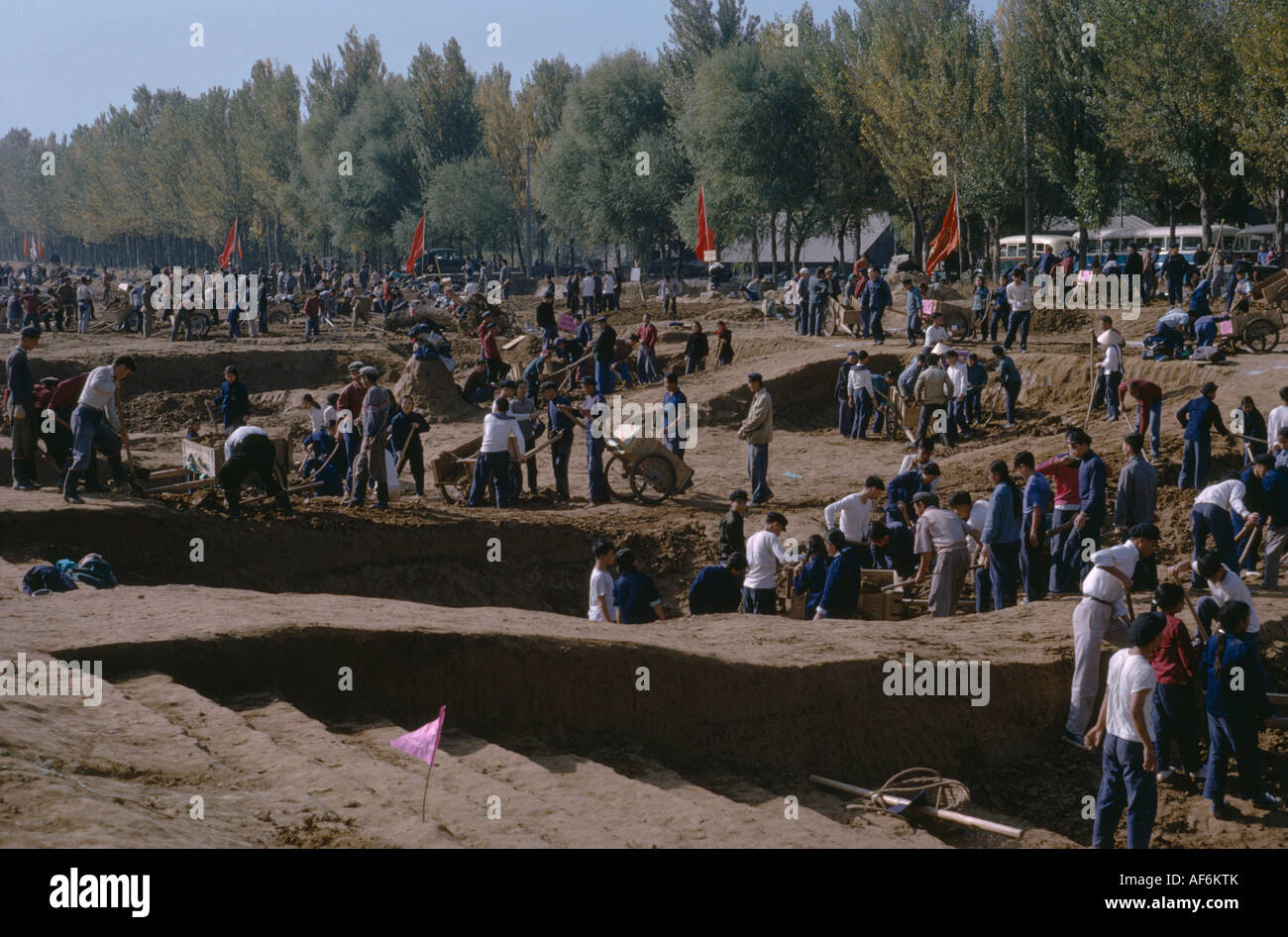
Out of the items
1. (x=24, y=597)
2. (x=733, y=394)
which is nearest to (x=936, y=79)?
(x=733, y=394)

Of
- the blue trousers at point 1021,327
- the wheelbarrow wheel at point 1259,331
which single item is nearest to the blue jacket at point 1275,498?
the wheelbarrow wheel at point 1259,331

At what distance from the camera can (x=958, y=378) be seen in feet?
66.2

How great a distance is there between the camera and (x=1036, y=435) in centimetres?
1992

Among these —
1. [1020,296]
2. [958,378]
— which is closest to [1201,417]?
[958,378]

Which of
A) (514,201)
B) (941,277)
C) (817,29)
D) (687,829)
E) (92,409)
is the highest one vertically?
(817,29)

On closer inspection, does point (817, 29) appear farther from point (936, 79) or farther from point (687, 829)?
point (687, 829)

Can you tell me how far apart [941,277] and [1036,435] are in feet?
70.8

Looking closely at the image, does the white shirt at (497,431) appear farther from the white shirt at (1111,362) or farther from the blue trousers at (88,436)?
the white shirt at (1111,362)

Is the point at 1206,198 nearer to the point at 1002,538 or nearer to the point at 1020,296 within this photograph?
the point at 1020,296

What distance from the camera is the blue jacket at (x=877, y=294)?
84.2 ft

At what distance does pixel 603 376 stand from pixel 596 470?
6.30 metres

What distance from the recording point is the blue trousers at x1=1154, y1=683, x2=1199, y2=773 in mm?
8680

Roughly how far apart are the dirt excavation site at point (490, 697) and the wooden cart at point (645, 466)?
29 cm

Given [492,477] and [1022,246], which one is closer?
[492,477]
